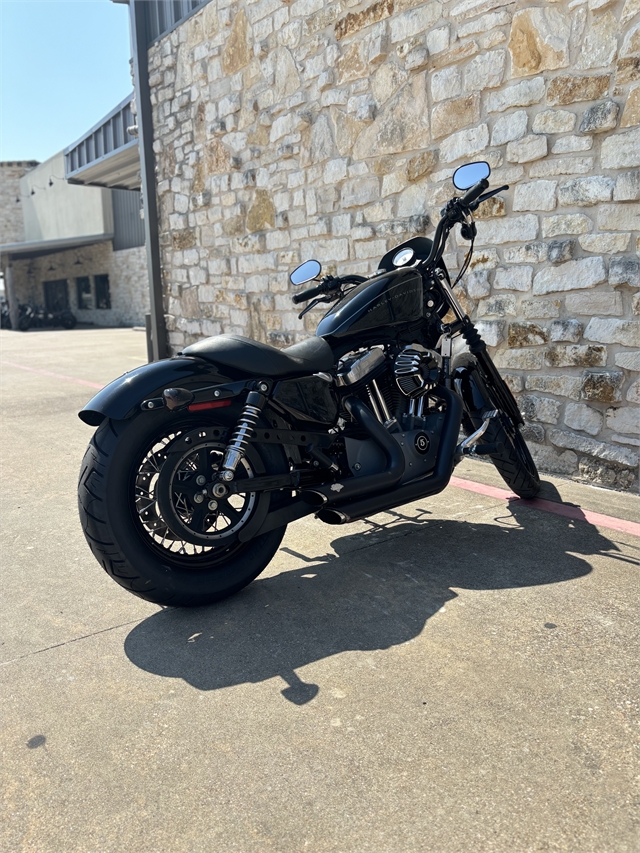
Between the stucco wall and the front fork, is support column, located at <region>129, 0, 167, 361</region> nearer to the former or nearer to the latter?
the front fork

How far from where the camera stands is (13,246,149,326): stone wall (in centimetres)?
2630

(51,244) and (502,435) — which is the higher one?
(51,244)

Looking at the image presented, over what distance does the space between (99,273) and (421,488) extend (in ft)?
93.6

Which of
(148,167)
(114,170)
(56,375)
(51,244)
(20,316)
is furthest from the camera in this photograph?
(51,244)

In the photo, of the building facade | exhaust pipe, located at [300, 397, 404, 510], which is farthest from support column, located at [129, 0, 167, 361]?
the building facade

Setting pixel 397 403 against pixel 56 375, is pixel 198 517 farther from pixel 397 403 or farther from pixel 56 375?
pixel 56 375

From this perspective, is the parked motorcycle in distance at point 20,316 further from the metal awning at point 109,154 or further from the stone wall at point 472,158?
the stone wall at point 472,158

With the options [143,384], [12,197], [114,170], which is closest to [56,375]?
[114,170]

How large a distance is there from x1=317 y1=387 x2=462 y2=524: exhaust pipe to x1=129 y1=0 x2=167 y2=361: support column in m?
6.30

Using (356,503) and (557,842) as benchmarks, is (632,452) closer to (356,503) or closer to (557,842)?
(356,503)

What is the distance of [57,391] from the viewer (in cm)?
884

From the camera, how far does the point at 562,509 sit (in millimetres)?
4047

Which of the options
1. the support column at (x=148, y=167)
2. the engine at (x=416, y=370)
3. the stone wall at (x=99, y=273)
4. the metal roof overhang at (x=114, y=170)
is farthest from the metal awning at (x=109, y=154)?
the engine at (x=416, y=370)

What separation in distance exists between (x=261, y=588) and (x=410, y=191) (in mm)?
3585
